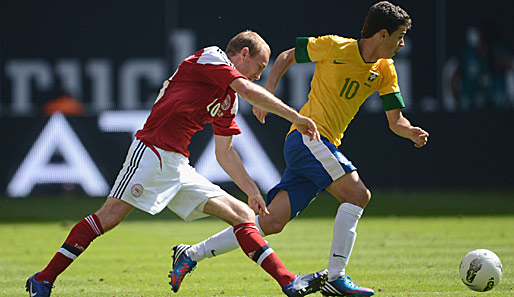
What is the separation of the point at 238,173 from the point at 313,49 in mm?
1303

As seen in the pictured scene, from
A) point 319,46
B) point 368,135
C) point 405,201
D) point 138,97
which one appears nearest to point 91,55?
point 138,97

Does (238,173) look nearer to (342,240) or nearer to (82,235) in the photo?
(342,240)

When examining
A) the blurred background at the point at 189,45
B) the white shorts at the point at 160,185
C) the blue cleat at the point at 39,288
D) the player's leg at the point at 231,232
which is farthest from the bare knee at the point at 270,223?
the blurred background at the point at 189,45

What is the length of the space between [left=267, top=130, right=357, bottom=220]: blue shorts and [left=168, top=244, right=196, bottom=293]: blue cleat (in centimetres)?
77

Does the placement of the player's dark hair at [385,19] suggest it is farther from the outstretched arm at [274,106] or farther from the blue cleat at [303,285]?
the blue cleat at [303,285]

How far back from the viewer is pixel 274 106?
5605mm

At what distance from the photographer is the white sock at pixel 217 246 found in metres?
6.66

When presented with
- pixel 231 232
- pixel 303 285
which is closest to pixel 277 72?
pixel 231 232

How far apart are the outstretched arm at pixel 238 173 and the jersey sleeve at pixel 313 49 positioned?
1060 mm

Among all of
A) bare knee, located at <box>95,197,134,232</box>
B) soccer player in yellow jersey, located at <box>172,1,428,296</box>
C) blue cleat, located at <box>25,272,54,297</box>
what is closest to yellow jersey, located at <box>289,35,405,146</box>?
soccer player in yellow jersey, located at <box>172,1,428,296</box>

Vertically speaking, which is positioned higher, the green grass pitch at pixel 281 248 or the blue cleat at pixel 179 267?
the blue cleat at pixel 179 267

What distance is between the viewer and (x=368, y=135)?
1630cm

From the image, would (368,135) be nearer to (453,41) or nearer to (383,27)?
(453,41)

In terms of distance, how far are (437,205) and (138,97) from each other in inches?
304
